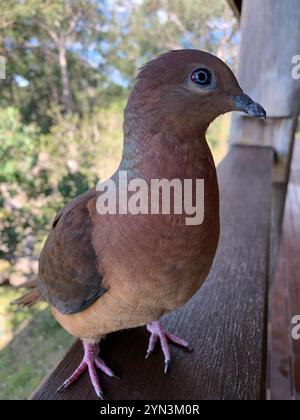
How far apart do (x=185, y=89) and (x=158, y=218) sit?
0.19 m

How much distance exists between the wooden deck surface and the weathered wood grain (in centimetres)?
99

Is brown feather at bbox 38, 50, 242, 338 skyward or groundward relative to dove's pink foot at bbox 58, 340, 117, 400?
skyward

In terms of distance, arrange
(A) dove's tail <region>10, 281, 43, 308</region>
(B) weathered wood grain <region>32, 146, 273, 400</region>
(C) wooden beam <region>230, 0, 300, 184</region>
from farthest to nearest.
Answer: (C) wooden beam <region>230, 0, 300, 184</region> < (A) dove's tail <region>10, 281, 43, 308</region> < (B) weathered wood grain <region>32, 146, 273, 400</region>

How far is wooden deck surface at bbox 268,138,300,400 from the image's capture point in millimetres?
1719

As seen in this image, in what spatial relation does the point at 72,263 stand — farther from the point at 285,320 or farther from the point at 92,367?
the point at 285,320

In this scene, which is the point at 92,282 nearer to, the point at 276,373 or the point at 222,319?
the point at 222,319

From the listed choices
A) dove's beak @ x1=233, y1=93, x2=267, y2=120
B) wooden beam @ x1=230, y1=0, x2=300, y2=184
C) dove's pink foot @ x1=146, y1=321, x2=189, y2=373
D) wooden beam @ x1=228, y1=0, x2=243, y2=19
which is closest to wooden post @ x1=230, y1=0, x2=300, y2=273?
wooden beam @ x1=230, y1=0, x2=300, y2=184

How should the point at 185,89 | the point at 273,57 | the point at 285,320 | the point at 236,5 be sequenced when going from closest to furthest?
the point at 185,89
the point at 273,57
the point at 236,5
the point at 285,320

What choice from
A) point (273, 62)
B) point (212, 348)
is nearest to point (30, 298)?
point (212, 348)

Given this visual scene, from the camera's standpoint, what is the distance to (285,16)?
4.46 feet

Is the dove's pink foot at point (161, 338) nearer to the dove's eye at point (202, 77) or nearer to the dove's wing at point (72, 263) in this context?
the dove's wing at point (72, 263)

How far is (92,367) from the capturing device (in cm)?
68

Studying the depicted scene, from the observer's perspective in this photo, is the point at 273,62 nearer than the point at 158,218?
No

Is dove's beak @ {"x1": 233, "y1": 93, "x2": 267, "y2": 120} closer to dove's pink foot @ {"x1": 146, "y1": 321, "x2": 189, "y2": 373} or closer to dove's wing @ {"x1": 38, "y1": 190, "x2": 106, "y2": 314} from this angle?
dove's wing @ {"x1": 38, "y1": 190, "x2": 106, "y2": 314}
